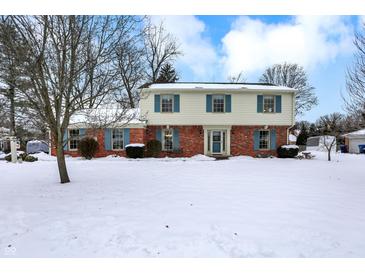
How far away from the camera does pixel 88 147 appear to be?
15500 mm

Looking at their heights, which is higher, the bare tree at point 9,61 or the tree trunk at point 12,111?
the bare tree at point 9,61

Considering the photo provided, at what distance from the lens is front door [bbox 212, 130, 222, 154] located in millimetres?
17391

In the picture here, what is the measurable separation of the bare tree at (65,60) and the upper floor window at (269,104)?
1272cm

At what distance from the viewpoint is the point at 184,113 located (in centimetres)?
1689

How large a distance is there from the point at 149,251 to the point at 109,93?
532 centimetres

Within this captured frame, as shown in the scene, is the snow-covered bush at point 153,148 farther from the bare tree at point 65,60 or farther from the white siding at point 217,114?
the bare tree at point 65,60

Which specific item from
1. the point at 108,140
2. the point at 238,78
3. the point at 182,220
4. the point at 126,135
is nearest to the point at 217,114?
the point at 126,135

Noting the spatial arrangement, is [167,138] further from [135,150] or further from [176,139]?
[135,150]

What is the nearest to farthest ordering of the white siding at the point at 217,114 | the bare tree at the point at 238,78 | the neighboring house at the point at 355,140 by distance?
1. the white siding at the point at 217,114
2. the neighboring house at the point at 355,140
3. the bare tree at the point at 238,78

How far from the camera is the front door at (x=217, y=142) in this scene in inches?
685

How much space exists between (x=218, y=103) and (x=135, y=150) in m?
6.54

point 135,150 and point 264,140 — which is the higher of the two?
point 264,140

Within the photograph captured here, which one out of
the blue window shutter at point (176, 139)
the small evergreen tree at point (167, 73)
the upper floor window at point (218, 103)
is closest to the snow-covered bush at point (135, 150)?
the blue window shutter at point (176, 139)
